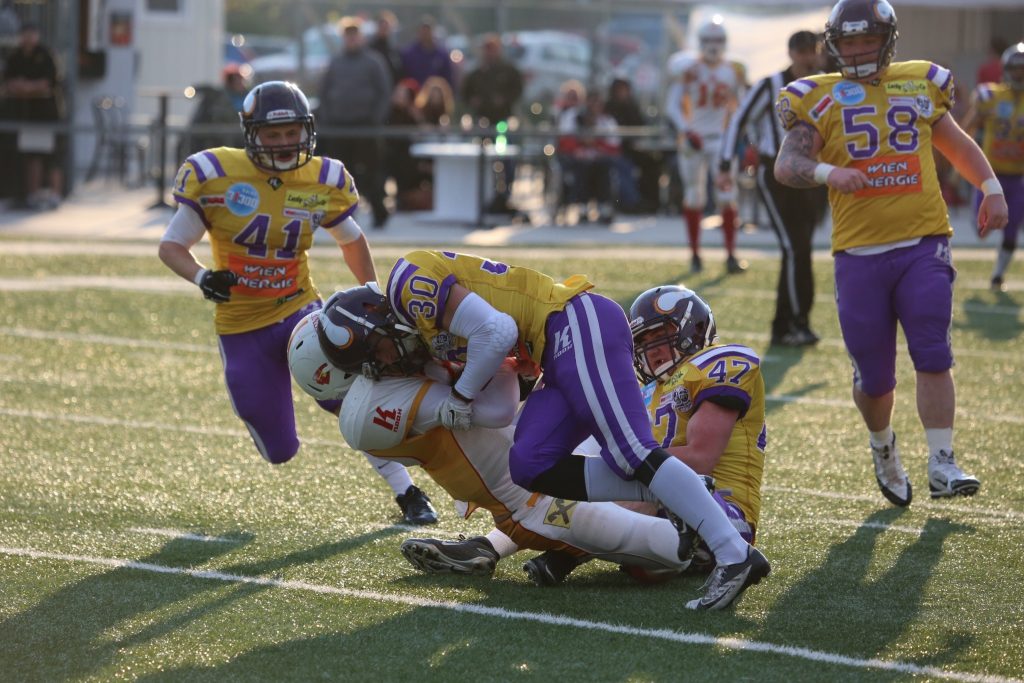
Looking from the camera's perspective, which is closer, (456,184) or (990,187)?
(990,187)

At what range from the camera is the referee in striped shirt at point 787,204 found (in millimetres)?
9133

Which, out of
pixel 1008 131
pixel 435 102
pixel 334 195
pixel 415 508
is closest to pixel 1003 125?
pixel 1008 131

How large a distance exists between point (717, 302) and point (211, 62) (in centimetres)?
1382

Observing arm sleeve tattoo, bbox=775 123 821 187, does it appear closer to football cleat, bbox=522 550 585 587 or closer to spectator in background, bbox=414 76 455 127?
football cleat, bbox=522 550 585 587

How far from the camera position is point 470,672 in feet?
12.9

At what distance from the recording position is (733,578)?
169 inches

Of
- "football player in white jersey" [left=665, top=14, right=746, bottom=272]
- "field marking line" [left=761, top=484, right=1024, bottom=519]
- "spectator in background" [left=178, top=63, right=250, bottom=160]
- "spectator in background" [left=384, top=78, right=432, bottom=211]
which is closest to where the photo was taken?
"field marking line" [left=761, top=484, right=1024, bottom=519]

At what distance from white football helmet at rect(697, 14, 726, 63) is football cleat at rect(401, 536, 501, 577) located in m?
9.04

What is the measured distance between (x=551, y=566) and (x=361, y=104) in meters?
12.3

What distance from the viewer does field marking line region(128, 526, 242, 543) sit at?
5277 millimetres

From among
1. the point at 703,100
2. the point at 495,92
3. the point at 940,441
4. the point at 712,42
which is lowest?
the point at 940,441

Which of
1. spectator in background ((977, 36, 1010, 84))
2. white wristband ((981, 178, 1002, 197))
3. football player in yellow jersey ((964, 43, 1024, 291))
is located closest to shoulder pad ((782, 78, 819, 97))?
white wristband ((981, 178, 1002, 197))

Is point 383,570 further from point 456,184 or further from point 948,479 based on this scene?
point 456,184

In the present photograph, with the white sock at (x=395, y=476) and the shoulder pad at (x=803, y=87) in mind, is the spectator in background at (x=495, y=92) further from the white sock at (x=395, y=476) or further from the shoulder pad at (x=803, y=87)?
the white sock at (x=395, y=476)
